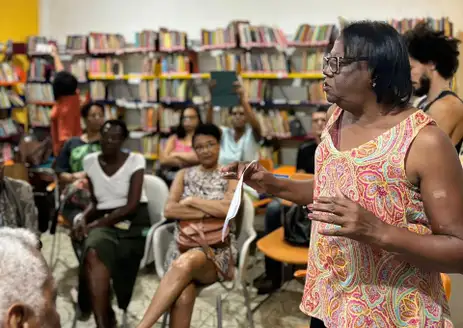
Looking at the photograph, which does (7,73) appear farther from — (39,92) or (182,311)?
(182,311)

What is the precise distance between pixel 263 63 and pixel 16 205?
3.85 meters

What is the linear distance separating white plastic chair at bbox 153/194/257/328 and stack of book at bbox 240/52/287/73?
130 inches

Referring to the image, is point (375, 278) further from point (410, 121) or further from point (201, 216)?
point (201, 216)

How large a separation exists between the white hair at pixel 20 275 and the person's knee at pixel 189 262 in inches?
69.1

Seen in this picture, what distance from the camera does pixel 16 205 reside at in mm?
3252

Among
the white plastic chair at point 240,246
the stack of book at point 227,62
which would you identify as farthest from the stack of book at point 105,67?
the white plastic chair at point 240,246

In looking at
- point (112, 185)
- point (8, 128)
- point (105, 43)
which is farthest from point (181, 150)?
point (8, 128)

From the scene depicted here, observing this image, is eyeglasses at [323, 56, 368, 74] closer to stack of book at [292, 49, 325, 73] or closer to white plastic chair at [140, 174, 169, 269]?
white plastic chair at [140, 174, 169, 269]

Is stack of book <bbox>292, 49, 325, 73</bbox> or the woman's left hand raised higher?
stack of book <bbox>292, 49, 325, 73</bbox>

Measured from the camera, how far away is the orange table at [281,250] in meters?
3.05

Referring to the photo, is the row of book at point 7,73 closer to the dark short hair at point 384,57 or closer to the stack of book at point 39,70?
the stack of book at point 39,70

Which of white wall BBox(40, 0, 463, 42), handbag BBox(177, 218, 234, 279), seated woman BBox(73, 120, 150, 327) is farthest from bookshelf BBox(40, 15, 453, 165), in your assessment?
handbag BBox(177, 218, 234, 279)

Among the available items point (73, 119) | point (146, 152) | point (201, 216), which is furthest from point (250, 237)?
point (146, 152)

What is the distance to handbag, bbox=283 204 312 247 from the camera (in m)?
3.26
